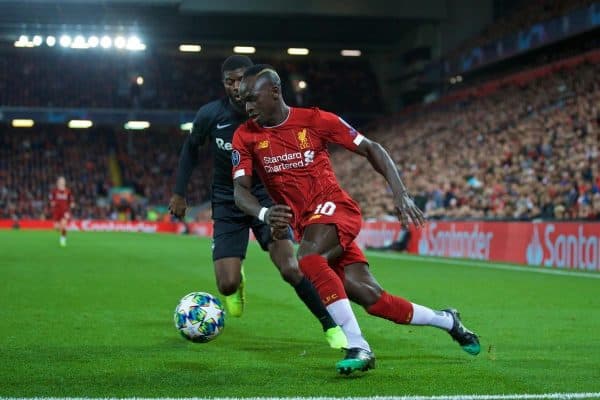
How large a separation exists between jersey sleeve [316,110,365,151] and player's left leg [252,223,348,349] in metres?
1.26

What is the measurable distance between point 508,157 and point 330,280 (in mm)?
24989

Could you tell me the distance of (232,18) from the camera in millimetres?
49875

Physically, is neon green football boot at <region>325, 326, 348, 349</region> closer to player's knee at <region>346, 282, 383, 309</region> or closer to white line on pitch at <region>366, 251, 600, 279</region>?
player's knee at <region>346, 282, 383, 309</region>

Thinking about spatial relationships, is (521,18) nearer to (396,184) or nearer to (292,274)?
(292,274)

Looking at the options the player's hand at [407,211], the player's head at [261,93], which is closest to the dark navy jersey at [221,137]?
the player's head at [261,93]

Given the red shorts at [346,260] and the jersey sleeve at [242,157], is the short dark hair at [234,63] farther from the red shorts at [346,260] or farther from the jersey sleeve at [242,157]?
the red shorts at [346,260]

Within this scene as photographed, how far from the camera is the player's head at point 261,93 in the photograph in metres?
6.91

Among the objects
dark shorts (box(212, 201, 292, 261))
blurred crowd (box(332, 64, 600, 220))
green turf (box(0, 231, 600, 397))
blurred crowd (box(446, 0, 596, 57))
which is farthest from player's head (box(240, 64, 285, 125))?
blurred crowd (box(446, 0, 596, 57))

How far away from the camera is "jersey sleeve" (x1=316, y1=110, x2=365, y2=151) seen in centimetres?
704

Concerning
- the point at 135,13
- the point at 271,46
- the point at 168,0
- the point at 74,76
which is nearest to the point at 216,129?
the point at 168,0

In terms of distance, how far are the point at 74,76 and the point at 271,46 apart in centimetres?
1196

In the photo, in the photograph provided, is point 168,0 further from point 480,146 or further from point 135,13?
point 480,146

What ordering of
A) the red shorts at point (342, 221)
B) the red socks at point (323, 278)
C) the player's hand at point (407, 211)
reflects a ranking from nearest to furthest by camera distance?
1. the player's hand at point (407, 211)
2. the red socks at point (323, 278)
3. the red shorts at point (342, 221)

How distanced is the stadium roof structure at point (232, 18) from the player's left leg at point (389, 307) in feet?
131
